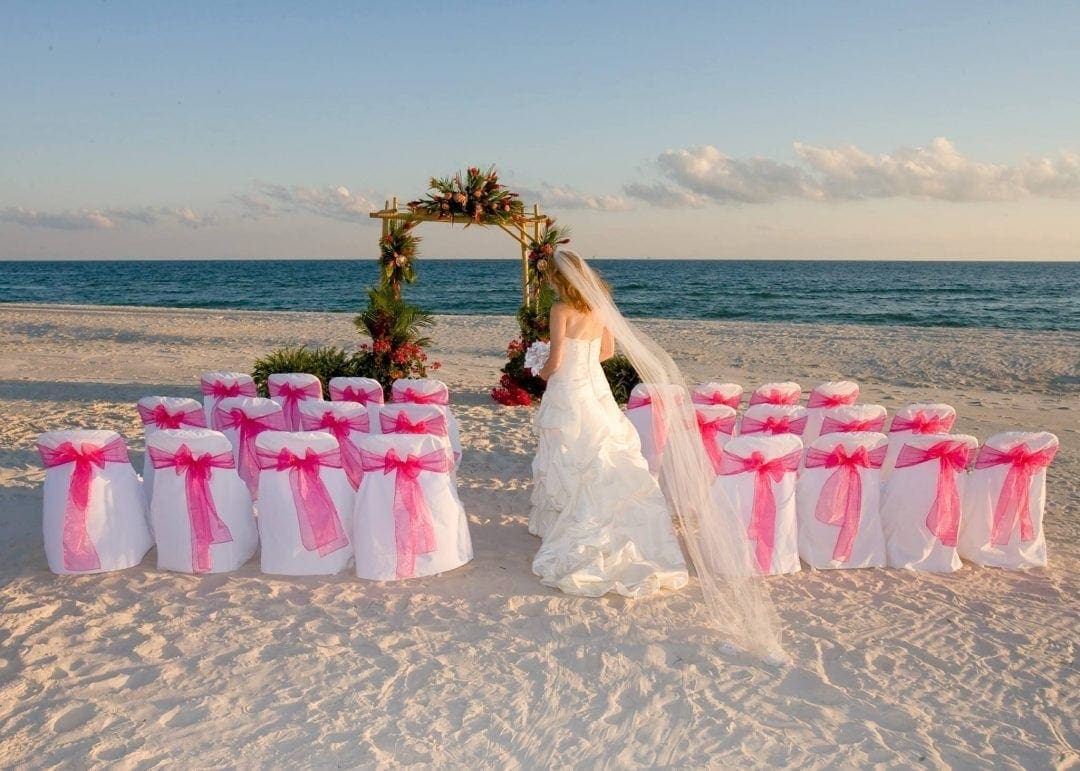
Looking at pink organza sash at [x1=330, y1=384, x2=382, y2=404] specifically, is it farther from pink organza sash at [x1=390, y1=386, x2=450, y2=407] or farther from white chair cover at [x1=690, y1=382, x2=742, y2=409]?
white chair cover at [x1=690, y1=382, x2=742, y2=409]

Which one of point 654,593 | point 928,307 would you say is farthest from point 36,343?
point 928,307

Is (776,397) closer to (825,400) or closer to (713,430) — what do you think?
(825,400)

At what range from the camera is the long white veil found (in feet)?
16.5

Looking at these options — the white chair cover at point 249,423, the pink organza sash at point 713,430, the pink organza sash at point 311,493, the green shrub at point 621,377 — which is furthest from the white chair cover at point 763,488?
the green shrub at point 621,377

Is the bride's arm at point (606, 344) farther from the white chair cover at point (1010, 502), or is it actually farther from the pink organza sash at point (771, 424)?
the white chair cover at point (1010, 502)

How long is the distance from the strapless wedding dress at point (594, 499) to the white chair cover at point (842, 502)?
0.99 m

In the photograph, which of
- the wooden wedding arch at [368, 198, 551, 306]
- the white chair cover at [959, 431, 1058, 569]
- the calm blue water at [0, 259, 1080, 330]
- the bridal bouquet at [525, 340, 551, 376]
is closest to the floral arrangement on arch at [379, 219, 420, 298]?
the wooden wedding arch at [368, 198, 551, 306]

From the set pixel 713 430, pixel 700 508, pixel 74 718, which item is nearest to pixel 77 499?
pixel 74 718

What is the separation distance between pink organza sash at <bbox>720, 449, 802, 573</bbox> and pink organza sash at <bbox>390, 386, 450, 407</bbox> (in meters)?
3.02

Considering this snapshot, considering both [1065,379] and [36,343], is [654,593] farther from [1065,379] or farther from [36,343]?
[36,343]

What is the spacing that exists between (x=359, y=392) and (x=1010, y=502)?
5498 mm

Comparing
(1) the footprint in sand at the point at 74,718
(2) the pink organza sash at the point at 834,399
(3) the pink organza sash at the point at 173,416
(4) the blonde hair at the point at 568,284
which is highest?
(4) the blonde hair at the point at 568,284

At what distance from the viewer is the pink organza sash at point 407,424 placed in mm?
6617

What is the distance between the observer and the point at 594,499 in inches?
234
